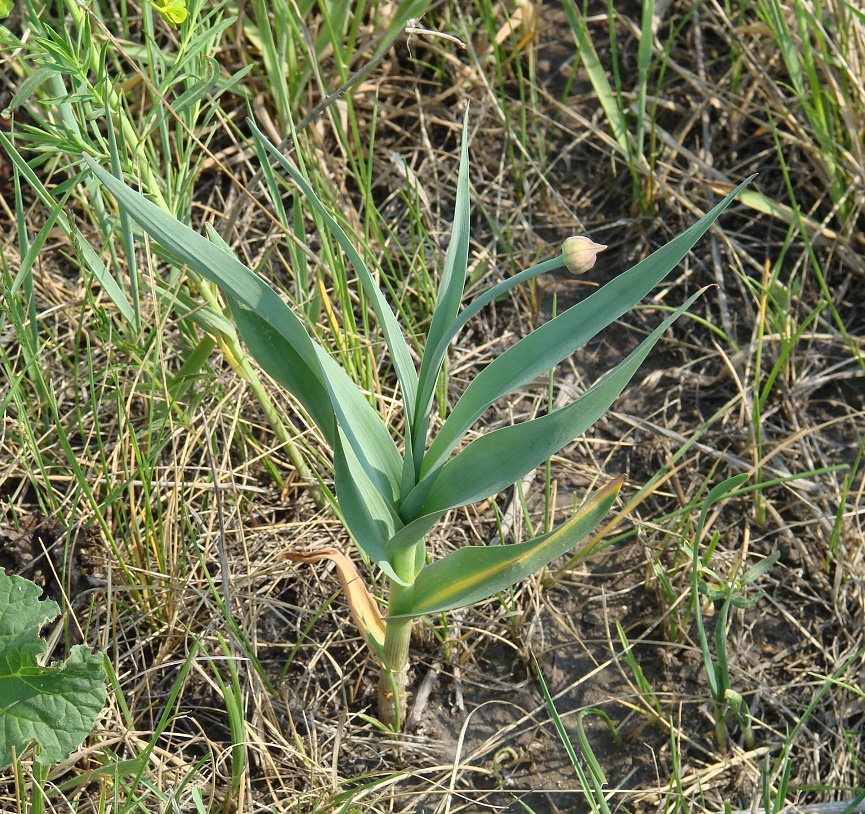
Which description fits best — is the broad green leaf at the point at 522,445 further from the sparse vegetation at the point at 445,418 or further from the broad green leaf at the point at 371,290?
the sparse vegetation at the point at 445,418

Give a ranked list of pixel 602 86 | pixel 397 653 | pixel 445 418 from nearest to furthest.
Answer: pixel 397 653 < pixel 445 418 < pixel 602 86

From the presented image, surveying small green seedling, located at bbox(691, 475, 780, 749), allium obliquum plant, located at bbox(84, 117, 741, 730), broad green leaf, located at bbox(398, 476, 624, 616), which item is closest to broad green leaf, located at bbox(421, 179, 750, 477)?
allium obliquum plant, located at bbox(84, 117, 741, 730)

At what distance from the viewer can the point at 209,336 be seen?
1465 millimetres

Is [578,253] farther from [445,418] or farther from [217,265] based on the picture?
[445,418]

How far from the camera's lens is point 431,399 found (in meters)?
1.13

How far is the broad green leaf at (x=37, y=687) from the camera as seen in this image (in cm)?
117

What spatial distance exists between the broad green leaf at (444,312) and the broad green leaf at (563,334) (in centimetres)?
4

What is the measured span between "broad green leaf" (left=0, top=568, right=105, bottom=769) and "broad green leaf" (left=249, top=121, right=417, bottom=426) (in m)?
0.54

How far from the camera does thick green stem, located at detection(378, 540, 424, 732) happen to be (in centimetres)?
122

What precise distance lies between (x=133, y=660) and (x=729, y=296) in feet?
4.67

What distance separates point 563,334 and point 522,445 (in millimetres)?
137

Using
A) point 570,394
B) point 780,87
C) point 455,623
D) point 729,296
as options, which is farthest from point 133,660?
point 780,87

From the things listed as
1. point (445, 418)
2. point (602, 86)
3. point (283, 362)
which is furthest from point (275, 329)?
point (602, 86)

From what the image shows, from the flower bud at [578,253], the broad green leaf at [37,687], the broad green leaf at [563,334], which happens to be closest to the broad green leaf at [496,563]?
the broad green leaf at [563,334]
